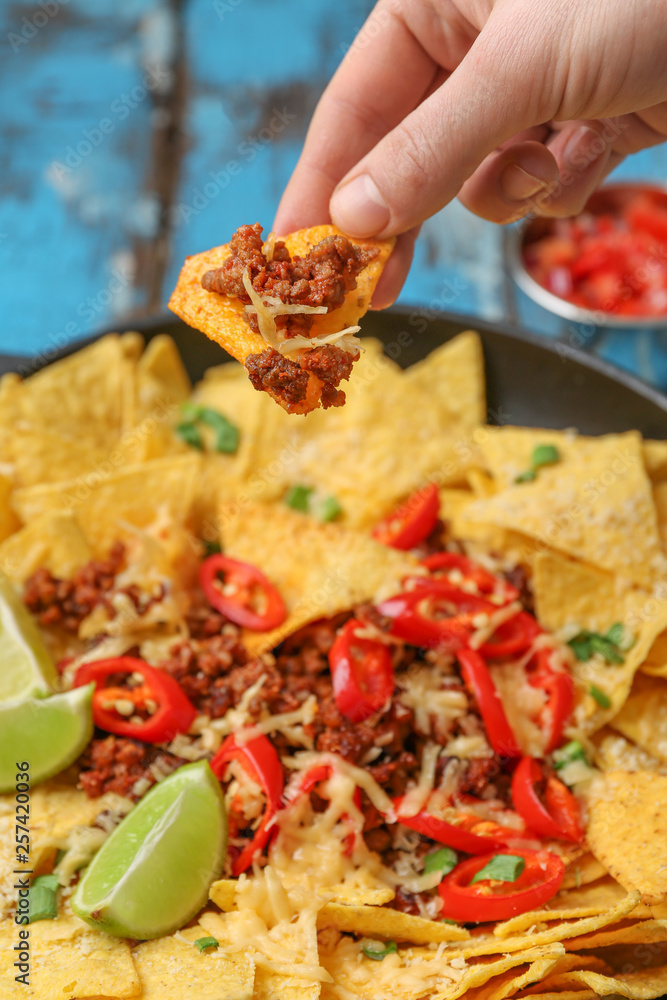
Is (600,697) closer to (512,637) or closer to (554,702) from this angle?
(554,702)

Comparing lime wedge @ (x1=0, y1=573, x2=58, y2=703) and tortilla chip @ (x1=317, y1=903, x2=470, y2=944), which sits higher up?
lime wedge @ (x1=0, y1=573, x2=58, y2=703)

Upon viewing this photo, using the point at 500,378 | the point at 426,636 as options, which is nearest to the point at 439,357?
the point at 500,378

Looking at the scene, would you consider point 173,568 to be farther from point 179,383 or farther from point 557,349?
point 557,349

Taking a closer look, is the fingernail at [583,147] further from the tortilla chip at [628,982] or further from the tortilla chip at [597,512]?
the tortilla chip at [628,982]

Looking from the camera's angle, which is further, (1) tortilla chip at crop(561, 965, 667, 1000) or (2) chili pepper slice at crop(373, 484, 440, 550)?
(2) chili pepper slice at crop(373, 484, 440, 550)

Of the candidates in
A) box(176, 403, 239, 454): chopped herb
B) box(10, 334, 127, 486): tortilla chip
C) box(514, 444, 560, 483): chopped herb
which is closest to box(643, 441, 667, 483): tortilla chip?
box(514, 444, 560, 483): chopped herb

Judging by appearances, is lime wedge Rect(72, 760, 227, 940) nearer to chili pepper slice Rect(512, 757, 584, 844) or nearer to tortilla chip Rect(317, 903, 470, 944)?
tortilla chip Rect(317, 903, 470, 944)

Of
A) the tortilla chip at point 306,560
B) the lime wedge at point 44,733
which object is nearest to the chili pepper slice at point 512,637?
the tortilla chip at point 306,560
